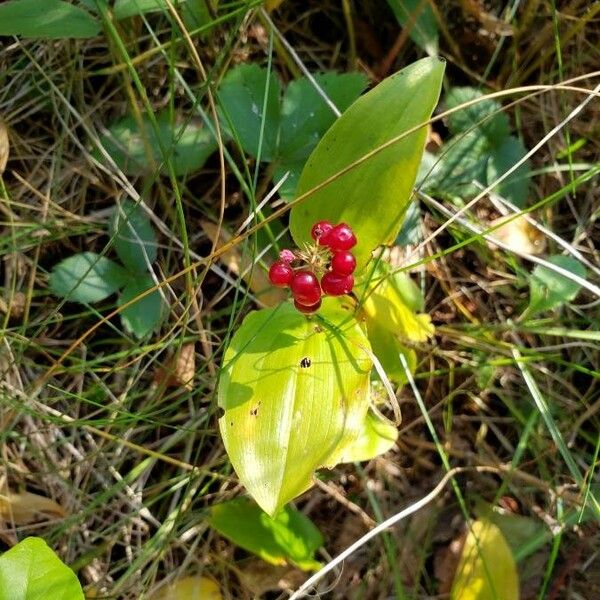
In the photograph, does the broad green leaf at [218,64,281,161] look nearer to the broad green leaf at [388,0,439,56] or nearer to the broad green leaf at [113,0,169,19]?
the broad green leaf at [113,0,169,19]

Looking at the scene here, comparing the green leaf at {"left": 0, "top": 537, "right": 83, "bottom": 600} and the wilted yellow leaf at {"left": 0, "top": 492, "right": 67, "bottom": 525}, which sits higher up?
the green leaf at {"left": 0, "top": 537, "right": 83, "bottom": 600}

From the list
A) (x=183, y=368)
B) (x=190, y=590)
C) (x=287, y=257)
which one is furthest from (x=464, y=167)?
(x=190, y=590)

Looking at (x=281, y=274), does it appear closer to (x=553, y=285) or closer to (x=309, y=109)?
(x=309, y=109)

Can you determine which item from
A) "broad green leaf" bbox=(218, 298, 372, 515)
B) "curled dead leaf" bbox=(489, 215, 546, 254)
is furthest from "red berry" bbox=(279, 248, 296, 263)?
"curled dead leaf" bbox=(489, 215, 546, 254)

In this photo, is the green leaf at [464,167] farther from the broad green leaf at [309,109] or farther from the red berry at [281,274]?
the red berry at [281,274]

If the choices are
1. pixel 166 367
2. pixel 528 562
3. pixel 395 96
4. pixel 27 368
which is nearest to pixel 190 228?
pixel 166 367
